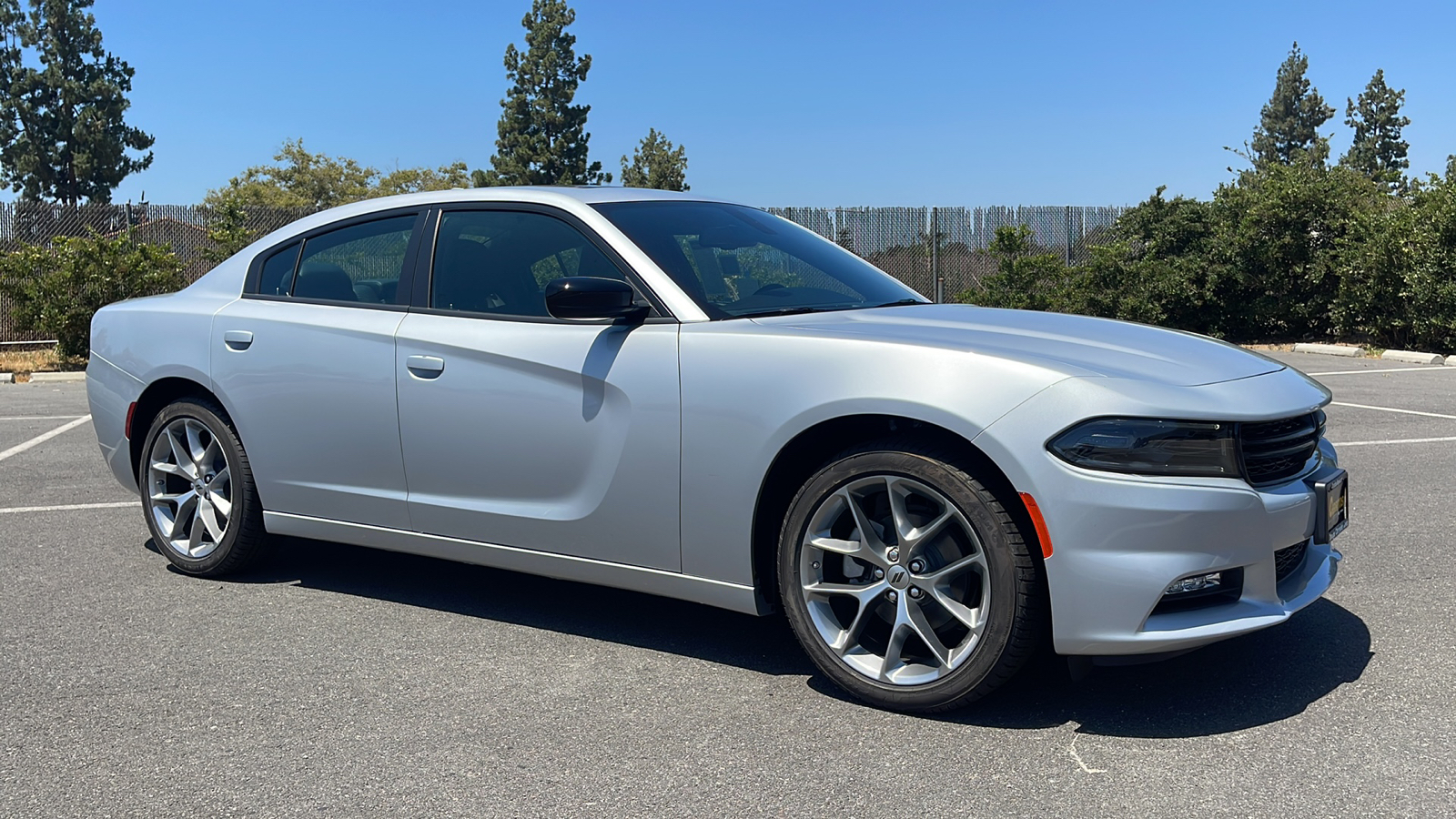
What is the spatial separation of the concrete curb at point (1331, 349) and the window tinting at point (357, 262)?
1584cm

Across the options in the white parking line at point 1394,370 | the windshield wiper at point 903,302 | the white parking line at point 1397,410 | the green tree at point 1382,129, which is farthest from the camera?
the green tree at point 1382,129

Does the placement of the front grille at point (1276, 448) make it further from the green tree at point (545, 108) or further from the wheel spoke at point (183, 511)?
the green tree at point (545, 108)

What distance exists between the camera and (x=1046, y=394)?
3.45 m

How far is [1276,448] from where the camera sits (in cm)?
359

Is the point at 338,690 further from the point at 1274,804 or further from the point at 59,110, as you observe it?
the point at 59,110

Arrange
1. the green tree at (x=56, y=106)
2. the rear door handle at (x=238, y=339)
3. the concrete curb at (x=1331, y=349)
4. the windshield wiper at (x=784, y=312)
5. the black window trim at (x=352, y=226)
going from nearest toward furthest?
the windshield wiper at (x=784, y=312) → the black window trim at (x=352, y=226) → the rear door handle at (x=238, y=339) → the concrete curb at (x=1331, y=349) → the green tree at (x=56, y=106)

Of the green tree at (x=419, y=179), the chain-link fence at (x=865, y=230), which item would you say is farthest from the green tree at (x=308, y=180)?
the chain-link fence at (x=865, y=230)

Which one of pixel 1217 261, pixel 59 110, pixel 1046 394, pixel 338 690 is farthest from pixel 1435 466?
pixel 59 110

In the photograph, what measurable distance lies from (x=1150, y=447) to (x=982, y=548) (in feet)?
1.76

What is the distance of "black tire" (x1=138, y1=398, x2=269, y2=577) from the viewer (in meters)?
5.25

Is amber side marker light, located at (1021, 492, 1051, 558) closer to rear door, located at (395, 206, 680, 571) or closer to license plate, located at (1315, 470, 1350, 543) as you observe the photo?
license plate, located at (1315, 470, 1350, 543)

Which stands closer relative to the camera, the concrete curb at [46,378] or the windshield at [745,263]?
the windshield at [745,263]

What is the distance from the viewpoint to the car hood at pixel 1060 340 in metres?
3.60

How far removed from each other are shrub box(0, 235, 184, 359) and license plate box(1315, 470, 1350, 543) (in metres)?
16.1
